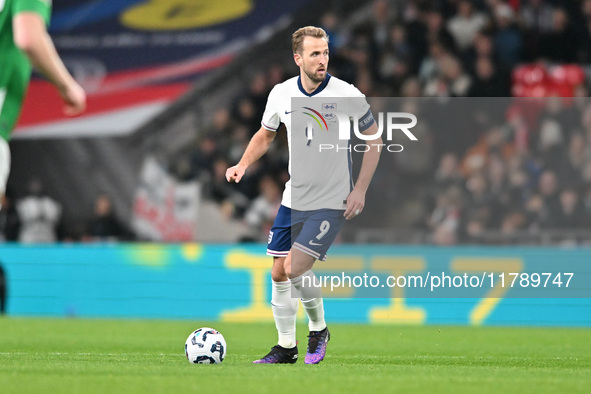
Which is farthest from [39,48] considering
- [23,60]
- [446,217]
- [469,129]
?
[469,129]

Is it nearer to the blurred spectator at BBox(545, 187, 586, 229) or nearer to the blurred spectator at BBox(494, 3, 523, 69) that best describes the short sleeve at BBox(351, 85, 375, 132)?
the blurred spectator at BBox(545, 187, 586, 229)

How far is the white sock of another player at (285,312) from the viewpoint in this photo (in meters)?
7.40

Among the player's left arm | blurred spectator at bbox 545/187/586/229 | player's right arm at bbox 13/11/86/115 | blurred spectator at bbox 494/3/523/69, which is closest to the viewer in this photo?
player's right arm at bbox 13/11/86/115

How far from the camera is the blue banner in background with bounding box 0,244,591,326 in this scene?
1297cm

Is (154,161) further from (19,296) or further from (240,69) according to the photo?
(19,296)

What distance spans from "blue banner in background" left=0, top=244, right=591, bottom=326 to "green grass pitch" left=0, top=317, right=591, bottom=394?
611 mm

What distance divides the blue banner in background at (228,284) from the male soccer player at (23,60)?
798 centimetres

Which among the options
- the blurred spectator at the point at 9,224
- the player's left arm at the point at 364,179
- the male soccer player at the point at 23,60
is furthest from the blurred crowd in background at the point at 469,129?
the male soccer player at the point at 23,60

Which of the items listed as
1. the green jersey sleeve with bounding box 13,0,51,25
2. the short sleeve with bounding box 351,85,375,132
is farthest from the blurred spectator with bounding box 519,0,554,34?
the green jersey sleeve with bounding box 13,0,51,25

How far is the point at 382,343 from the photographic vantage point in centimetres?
1015

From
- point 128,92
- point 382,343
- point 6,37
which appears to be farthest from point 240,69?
point 6,37

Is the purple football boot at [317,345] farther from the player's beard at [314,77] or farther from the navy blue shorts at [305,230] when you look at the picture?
the player's beard at [314,77]

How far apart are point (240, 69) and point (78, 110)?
12.2 m

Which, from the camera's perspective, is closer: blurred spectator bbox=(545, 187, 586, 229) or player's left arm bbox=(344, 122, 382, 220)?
player's left arm bbox=(344, 122, 382, 220)
